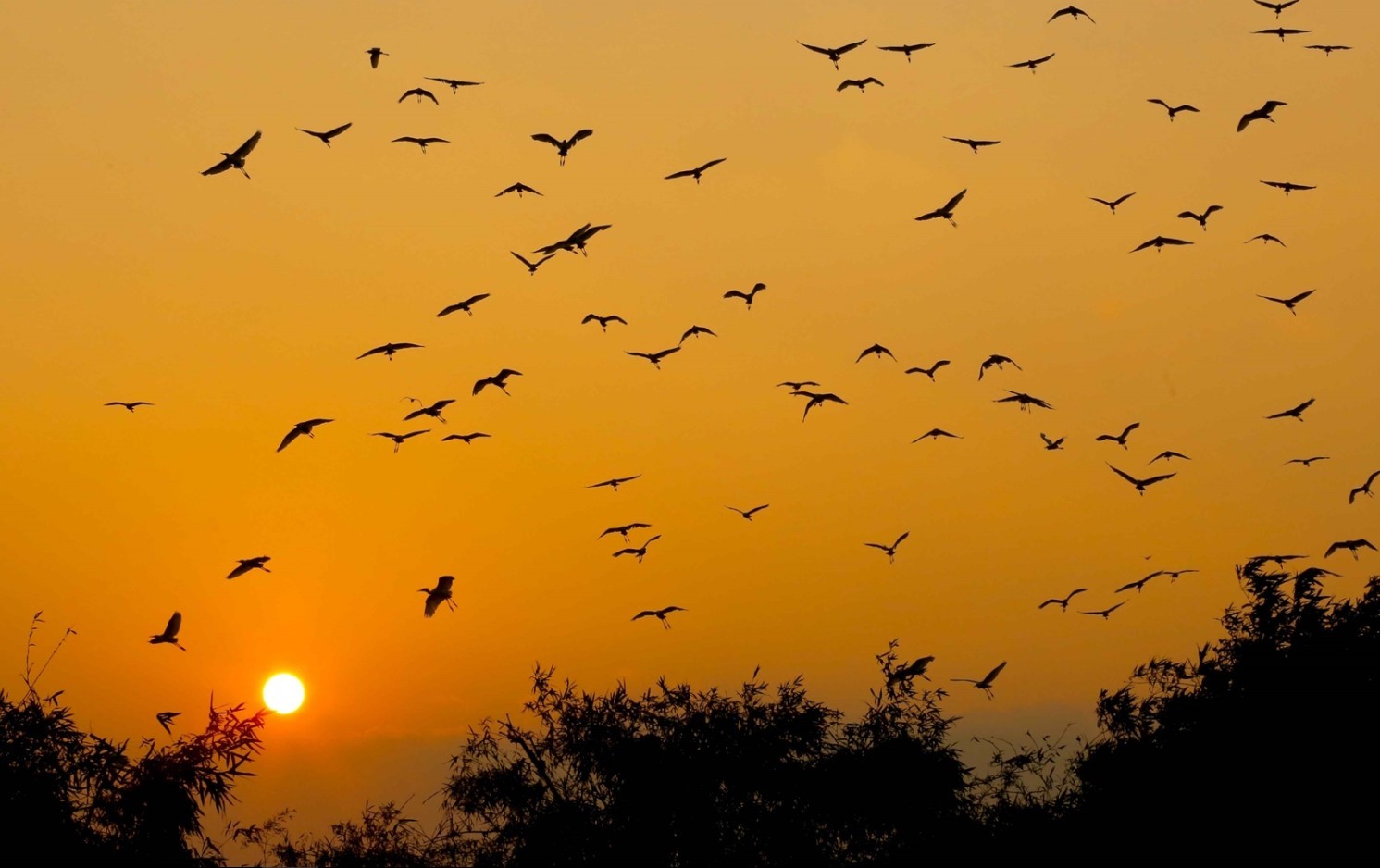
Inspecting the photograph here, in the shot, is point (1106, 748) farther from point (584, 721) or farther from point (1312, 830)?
point (584, 721)

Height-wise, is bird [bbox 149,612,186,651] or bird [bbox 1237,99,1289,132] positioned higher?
bird [bbox 1237,99,1289,132]

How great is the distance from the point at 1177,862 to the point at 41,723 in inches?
889

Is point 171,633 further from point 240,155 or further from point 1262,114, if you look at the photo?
point 1262,114

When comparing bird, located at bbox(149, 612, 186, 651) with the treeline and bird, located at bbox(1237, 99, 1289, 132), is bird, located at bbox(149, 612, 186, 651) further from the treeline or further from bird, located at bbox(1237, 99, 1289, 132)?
bird, located at bbox(1237, 99, 1289, 132)

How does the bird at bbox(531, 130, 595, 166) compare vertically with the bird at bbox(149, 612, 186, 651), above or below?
above

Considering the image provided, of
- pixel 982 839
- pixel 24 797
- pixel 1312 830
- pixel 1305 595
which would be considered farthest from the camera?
pixel 1305 595

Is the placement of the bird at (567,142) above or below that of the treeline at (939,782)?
above

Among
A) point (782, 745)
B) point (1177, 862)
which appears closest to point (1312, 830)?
point (1177, 862)

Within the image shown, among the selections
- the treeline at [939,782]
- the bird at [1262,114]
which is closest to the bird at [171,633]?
the treeline at [939,782]

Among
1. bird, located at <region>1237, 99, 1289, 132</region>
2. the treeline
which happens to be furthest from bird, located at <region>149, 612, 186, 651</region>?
bird, located at <region>1237, 99, 1289, 132</region>

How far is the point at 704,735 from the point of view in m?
36.4

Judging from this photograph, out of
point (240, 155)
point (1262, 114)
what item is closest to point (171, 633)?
point (240, 155)

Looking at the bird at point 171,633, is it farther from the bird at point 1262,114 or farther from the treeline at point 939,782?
the bird at point 1262,114

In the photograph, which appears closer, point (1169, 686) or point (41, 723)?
point (41, 723)
